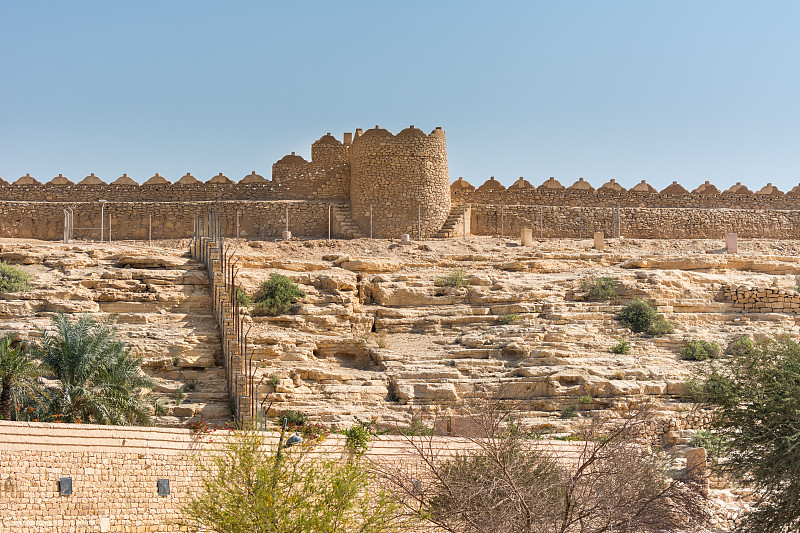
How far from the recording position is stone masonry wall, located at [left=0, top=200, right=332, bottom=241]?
27.7 m

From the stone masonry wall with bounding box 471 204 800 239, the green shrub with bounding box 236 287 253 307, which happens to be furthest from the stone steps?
the green shrub with bounding box 236 287 253 307

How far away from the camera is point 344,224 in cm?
2750

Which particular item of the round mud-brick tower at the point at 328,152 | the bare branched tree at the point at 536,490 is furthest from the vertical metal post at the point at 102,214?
the bare branched tree at the point at 536,490

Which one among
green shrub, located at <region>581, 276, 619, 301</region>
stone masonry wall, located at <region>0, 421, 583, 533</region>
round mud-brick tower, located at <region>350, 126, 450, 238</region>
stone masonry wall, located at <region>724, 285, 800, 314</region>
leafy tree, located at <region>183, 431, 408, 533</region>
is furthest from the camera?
round mud-brick tower, located at <region>350, 126, 450, 238</region>

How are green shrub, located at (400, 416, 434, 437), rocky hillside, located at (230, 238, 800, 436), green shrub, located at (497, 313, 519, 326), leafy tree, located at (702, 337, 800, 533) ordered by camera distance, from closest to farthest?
leafy tree, located at (702, 337, 800, 533)
green shrub, located at (400, 416, 434, 437)
rocky hillside, located at (230, 238, 800, 436)
green shrub, located at (497, 313, 519, 326)

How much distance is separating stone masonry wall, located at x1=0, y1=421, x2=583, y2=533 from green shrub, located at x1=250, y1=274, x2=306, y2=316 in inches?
268

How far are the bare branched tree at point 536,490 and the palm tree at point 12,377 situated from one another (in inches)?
207

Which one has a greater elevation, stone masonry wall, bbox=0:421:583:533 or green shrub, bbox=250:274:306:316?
green shrub, bbox=250:274:306:316

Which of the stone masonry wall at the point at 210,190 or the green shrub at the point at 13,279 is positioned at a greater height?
the stone masonry wall at the point at 210,190

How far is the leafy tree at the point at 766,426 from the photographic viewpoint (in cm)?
1392

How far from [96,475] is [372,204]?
15520 millimetres

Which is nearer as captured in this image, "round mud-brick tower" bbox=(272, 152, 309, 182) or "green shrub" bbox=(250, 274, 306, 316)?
"green shrub" bbox=(250, 274, 306, 316)

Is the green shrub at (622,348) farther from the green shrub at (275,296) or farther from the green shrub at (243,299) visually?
the green shrub at (243,299)

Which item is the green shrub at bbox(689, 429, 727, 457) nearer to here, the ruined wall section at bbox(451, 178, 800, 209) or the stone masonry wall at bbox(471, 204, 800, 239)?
the stone masonry wall at bbox(471, 204, 800, 239)
